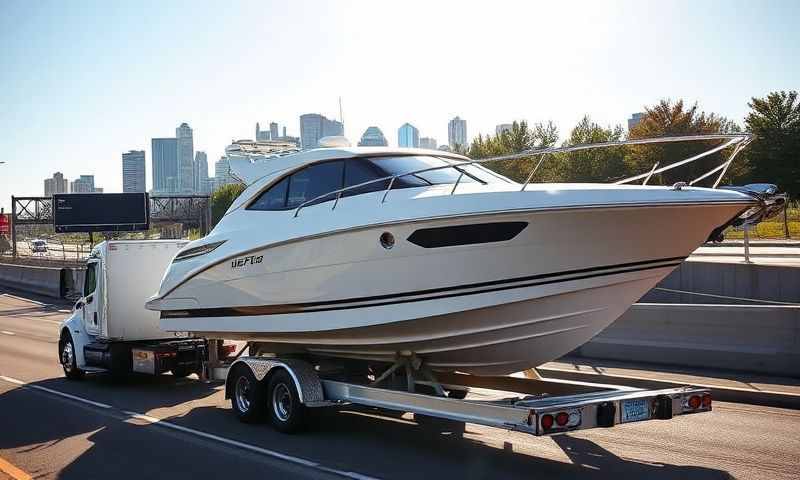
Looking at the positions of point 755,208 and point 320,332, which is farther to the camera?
point 320,332

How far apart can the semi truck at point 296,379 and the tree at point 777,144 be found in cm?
3190

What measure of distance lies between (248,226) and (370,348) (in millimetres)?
2294

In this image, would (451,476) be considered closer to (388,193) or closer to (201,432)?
(388,193)

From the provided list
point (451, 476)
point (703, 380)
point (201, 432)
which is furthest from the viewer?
point (703, 380)

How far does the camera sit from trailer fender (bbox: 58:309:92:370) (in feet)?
45.8

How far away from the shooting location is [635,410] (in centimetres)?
738

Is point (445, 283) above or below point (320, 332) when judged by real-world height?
above

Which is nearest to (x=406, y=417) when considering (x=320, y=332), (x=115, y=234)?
(x=320, y=332)

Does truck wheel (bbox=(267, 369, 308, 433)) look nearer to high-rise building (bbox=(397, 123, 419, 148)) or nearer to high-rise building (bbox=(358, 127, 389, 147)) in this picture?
high-rise building (bbox=(358, 127, 389, 147))

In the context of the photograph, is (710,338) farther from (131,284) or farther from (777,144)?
(777,144)

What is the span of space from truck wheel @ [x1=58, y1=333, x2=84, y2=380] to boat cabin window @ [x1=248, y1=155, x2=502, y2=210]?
5940 mm

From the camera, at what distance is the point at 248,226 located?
10211 millimetres

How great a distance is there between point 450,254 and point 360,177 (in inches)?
72.3

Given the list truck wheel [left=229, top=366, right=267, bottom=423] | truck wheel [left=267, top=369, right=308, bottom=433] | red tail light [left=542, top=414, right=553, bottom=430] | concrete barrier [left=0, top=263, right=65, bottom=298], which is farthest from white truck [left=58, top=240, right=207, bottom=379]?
concrete barrier [left=0, top=263, right=65, bottom=298]
